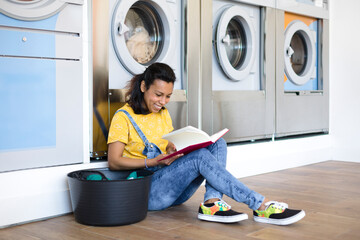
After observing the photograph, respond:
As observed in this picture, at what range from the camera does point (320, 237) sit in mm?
1972

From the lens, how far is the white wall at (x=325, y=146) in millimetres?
2316

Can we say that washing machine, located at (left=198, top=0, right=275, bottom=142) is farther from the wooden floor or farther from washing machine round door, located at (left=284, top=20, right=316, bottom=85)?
the wooden floor

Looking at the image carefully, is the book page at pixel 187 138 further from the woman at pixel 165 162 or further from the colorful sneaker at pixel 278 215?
the colorful sneaker at pixel 278 215

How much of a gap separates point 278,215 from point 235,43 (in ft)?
5.90

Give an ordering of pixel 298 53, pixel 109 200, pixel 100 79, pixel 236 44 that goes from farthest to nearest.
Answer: pixel 298 53
pixel 236 44
pixel 100 79
pixel 109 200

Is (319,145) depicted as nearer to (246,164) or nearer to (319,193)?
(246,164)

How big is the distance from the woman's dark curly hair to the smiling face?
0.02 meters

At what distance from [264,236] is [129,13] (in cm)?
153

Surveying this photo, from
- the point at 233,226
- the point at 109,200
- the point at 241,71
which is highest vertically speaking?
the point at 241,71

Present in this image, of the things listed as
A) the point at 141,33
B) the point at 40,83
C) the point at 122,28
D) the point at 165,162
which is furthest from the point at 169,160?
the point at 141,33

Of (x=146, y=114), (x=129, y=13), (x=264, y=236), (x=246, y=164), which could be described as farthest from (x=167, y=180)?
(x=246, y=164)

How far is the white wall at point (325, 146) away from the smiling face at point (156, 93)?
0.33 m

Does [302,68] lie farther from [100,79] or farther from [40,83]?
[40,83]

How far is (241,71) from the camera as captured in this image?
352 cm
